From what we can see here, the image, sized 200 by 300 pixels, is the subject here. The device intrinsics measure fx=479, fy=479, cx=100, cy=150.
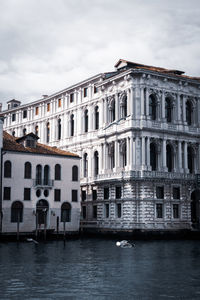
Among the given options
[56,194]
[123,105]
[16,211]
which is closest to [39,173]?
[56,194]

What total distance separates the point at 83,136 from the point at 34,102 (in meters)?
13.0

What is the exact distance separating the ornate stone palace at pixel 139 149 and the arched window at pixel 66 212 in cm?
455

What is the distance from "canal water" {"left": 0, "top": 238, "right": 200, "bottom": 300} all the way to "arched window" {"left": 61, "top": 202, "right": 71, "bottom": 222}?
1777 cm

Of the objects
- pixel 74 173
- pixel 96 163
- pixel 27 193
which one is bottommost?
pixel 27 193

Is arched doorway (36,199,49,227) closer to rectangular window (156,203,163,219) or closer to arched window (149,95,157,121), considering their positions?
rectangular window (156,203,163,219)

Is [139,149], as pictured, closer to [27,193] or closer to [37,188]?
[37,188]

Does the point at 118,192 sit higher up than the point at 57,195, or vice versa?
the point at 118,192

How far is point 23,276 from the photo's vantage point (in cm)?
2033

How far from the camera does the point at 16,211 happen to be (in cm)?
4509

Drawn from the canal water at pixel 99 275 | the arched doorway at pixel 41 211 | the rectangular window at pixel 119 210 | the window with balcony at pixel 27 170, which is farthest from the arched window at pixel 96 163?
the canal water at pixel 99 275

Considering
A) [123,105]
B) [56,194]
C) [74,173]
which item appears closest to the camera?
[56,194]

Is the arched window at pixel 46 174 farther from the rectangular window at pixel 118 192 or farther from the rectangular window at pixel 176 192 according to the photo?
the rectangular window at pixel 176 192

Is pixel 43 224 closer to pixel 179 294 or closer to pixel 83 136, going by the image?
pixel 83 136

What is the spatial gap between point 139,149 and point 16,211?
13.9 meters
